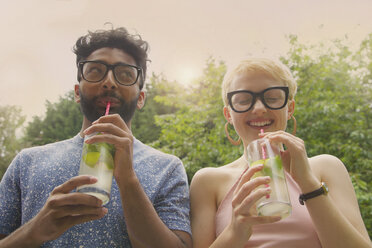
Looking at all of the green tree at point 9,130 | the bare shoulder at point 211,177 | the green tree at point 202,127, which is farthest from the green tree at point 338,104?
the green tree at point 9,130

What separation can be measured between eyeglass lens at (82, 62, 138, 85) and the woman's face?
88 cm

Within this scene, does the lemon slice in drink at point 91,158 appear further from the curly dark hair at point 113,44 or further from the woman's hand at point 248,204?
the curly dark hair at point 113,44

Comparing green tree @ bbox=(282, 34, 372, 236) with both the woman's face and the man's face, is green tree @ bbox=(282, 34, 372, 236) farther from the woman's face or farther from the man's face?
the man's face

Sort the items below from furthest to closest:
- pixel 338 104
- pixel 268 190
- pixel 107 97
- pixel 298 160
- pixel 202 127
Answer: pixel 202 127 < pixel 338 104 < pixel 107 97 < pixel 298 160 < pixel 268 190

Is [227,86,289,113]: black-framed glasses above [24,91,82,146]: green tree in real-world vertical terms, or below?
below

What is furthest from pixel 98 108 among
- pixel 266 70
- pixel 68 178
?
pixel 266 70

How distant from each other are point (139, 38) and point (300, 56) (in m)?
5.96

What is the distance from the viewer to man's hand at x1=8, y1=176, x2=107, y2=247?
1462 mm

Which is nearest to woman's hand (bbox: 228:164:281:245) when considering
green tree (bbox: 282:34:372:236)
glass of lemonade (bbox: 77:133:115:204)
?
glass of lemonade (bbox: 77:133:115:204)

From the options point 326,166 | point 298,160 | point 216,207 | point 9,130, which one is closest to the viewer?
point 298,160

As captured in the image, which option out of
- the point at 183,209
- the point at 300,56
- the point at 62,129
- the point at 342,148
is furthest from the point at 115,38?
the point at 62,129

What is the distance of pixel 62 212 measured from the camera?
5.01 feet

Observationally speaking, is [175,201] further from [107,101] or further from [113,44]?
[113,44]

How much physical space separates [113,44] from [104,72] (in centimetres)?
43
